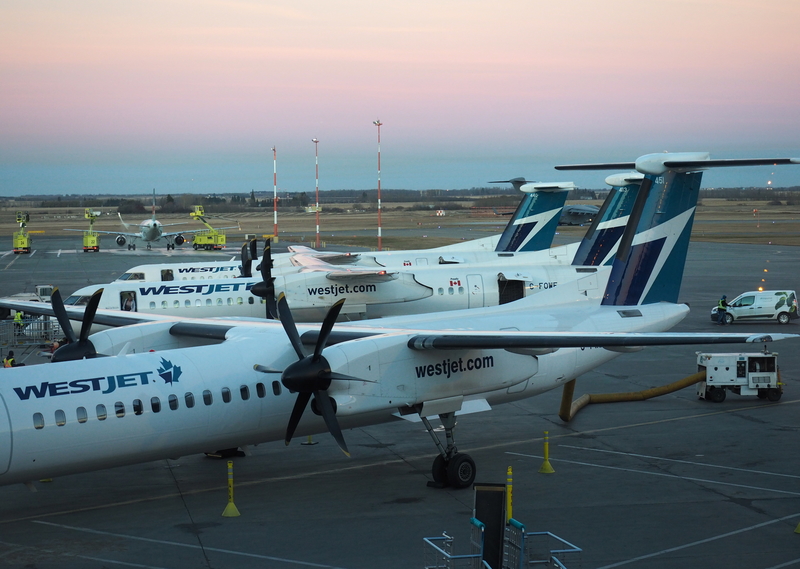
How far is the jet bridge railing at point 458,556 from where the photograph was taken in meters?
11.0

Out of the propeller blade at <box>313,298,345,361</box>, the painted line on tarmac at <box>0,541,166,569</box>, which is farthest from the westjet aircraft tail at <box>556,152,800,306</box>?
the painted line on tarmac at <box>0,541,166,569</box>

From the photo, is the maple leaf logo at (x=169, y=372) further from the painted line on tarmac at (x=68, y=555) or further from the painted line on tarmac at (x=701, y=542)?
the painted line on tarmac at (x=701, y=542)

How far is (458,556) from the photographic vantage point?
35.0 feet

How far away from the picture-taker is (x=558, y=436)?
20656 mm

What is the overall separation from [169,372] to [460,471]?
610 centimetres

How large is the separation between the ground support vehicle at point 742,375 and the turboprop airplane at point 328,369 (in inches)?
147

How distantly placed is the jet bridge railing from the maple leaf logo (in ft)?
18.3

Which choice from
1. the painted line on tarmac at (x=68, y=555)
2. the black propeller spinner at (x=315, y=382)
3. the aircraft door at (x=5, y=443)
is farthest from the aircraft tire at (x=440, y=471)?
the aircraft door at (x=5, y=443)

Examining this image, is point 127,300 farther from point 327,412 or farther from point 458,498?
point 458,498

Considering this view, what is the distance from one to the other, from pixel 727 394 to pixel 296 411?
1540 centimetres

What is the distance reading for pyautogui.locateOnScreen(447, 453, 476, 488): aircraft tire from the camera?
55.0ft

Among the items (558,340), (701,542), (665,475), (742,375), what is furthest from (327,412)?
(742,375)

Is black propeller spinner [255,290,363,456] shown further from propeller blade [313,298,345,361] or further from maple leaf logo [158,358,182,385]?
maple leaf logo [158,358,182,385]

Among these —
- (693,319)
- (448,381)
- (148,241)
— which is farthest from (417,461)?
(148,241)
